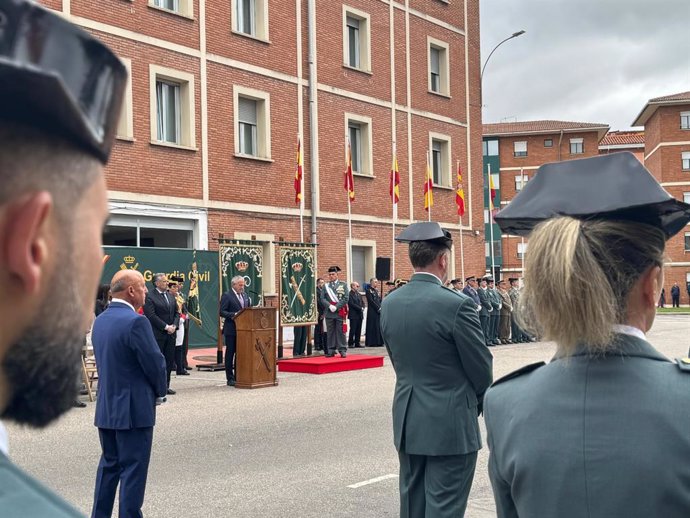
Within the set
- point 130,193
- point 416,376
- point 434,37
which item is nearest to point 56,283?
point 416,376

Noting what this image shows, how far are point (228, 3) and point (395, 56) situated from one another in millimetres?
7498

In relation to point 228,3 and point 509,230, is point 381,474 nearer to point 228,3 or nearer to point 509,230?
point 509,230

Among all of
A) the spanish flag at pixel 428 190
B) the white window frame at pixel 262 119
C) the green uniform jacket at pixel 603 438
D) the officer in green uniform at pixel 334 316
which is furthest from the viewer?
the spanish flag at pixel 428 190

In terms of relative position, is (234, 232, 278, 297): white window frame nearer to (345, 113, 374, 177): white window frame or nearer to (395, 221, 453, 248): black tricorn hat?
(345, 113, 374, 177): white window frame

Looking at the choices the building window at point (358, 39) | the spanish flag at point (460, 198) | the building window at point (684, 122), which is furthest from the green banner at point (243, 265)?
the building window at point (684, 122)

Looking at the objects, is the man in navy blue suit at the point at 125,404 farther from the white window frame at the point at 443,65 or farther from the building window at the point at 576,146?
the building window at the point at 576,146

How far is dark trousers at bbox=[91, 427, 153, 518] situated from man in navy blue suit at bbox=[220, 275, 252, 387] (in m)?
9.08

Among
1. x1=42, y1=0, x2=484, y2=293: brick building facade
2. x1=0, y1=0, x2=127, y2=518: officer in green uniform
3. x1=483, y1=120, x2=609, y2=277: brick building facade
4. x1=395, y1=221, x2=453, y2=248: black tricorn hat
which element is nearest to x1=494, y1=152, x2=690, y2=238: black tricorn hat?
x1=0, y1=0, x2=127, y2=518: officer in green uniform

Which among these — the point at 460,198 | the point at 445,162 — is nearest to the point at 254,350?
the point at 460,198

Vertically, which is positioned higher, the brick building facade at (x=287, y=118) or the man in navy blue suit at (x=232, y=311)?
the brick building facade at (x=287, y=118)

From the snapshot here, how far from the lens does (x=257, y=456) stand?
8.41 m

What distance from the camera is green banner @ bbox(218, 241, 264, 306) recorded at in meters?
17.4

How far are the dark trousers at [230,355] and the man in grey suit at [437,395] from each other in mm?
10043

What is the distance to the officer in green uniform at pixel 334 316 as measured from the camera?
19.4 metres
